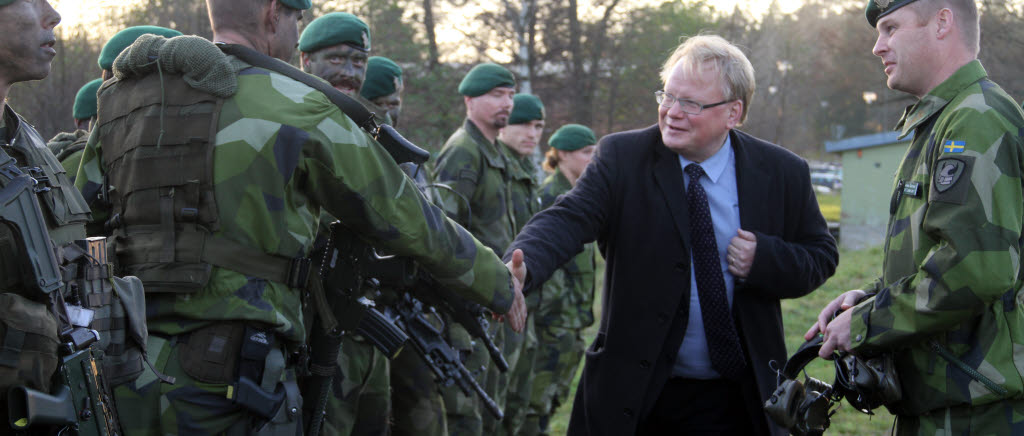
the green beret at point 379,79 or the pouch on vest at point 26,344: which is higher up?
the green beret at point 379,79

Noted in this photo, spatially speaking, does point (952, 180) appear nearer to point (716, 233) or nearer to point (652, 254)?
point (716, 233)

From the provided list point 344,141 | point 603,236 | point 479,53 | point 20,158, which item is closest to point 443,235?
point 344,141

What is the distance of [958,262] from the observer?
8.66ft

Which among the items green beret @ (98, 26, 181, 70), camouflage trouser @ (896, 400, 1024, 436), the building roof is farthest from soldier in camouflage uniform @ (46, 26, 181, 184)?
the building roof

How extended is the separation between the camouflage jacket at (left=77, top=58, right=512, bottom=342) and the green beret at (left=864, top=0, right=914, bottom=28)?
64.9 inches

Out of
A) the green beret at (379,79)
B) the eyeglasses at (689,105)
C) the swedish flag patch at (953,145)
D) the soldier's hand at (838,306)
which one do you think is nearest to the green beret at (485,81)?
the green beret at (379,79)

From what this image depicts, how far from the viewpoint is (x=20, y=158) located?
223cm

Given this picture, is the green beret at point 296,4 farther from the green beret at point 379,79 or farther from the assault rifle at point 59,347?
the green beret at point 379,79

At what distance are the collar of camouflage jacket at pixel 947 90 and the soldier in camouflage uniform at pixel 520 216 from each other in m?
3.26

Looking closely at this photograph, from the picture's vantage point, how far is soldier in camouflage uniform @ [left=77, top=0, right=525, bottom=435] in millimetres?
2660

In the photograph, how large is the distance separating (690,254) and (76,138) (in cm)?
300

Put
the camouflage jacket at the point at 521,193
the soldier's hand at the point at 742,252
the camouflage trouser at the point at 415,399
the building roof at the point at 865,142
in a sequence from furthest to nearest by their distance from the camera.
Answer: the building roof at the point at 865,142 < the camouflage jacket at the point at 521,193 < the camouflage trouser at the point at 415,399 < the soldier's hand at the point at 742,252

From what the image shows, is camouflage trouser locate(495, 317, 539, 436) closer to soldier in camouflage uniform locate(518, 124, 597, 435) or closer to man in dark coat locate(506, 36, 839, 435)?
soldier in camouflage uniform locate(518, 124, 597, 435)

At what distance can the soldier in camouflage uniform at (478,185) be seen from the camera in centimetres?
506
